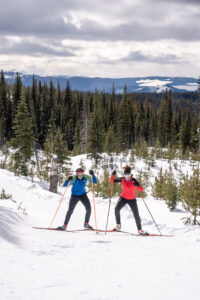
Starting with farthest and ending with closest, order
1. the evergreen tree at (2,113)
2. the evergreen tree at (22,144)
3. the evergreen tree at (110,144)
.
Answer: the evergreen tree at (2,113) → the evergreen tree at (110,144) → the evergreen tree at (22,144)

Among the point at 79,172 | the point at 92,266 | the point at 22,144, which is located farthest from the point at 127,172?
the point at 22,144

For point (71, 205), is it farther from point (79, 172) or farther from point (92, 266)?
point (92, 266)

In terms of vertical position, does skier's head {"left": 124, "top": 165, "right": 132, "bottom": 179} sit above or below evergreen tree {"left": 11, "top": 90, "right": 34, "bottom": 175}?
above

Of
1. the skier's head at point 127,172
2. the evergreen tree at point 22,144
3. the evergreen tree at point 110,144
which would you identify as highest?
the skier's head at point 127,172

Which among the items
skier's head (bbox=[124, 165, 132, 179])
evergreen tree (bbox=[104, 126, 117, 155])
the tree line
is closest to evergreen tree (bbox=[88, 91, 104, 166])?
A: the tree line

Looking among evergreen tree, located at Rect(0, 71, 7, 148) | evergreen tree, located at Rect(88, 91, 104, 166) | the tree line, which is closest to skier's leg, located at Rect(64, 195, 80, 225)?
evergreen tree, located at Rect(88, 91, 104, 166)

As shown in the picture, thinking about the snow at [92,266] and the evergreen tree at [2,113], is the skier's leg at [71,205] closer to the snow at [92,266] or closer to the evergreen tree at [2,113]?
the snow at [92,266]

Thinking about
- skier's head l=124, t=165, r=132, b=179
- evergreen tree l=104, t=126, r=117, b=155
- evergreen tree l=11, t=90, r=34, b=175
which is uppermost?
skier's head l=124, t=165, r=132, b=179

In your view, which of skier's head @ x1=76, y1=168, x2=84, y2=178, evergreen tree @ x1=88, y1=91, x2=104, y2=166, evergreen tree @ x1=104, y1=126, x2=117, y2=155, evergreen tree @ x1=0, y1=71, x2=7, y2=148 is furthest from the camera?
evergreen tree @ x1=0, y1=71, x2=7, y2=148

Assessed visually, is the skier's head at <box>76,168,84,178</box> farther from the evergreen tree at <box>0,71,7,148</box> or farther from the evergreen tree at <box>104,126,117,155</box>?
the evergreen tree at <box>0,71,7,148</box>

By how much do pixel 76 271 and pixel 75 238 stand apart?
7.84 ft

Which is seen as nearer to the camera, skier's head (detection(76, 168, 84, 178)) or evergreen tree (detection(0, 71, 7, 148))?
skier's head (detection(76, 168, 84, 178))

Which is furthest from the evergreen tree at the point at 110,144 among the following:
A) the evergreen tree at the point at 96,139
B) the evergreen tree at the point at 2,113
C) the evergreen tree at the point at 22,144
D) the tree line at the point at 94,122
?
the evergreen tree at the point at 2,113

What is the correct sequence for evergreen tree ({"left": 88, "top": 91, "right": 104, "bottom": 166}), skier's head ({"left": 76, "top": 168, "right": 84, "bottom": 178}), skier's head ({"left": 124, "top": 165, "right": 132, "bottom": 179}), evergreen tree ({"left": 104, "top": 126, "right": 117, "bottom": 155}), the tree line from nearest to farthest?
skier's head ({"left": 124, "top": 165, "right": 132, "bottom": 179}) < skier's head ({"left": 76, "top": 168, "right": 84, "bottom": 178}) < evergreen tree ({"left": 88, "top": 91, "right": 104, "bottom": 166}) < evergreen tree ({"left": 104, "top": 126, "right": 117, "bottom": 155}) < the tree line
